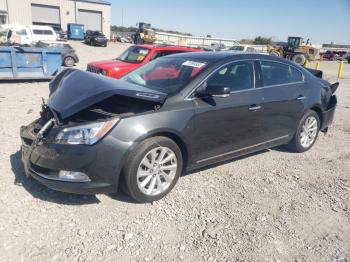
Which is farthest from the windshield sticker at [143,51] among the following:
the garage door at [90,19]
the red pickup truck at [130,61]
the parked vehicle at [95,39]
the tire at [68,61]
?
the garage door at [90,19]

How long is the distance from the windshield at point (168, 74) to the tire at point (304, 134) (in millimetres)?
2140

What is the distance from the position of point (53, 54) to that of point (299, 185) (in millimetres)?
9883

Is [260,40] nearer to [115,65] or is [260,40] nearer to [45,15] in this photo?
[45,15]

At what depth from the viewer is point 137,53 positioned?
9.81 m

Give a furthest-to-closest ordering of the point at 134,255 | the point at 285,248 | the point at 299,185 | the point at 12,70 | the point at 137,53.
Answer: the point at 12,70 → the point at 137,53 → the point at 299,185 → the point at 285,248 → the point at 134,255

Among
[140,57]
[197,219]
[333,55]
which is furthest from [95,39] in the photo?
[197,219]

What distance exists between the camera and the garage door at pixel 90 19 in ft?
177

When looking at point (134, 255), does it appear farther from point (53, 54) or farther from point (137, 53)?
point (53, 54)

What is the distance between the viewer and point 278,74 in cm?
487

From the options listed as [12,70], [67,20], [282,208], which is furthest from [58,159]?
[67,20]

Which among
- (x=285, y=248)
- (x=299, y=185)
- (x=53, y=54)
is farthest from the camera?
(x=53, y=54)

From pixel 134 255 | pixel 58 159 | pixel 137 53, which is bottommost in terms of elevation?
pixel 134 255

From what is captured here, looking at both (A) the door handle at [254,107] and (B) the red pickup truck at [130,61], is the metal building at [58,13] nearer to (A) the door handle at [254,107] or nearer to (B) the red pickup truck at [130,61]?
(B) the red pickup truck at [130,61]

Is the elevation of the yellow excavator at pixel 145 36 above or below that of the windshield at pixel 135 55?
above
